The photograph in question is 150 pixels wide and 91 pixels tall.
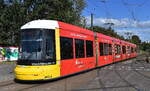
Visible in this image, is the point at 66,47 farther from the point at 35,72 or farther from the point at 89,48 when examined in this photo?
the point at 89,48

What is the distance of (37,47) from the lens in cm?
1147

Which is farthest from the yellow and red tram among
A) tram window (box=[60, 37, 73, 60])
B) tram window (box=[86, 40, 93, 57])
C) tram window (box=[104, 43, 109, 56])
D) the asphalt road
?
tram window (box=[104, 43, 109, 56])

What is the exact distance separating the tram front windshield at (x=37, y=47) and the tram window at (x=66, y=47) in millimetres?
798

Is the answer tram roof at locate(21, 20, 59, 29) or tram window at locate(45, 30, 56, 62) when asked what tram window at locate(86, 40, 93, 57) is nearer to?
tram roof at locate(21, 20, 59, 29)

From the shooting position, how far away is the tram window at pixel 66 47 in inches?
497

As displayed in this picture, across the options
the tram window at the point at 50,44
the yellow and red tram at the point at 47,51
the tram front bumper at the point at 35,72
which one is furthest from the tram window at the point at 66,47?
the tram front bumper at the point at 35,72

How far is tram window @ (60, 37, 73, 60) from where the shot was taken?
497 inches

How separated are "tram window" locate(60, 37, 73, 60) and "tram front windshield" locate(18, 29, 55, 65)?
0.80 meters

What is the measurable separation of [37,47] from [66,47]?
2079 millimetres

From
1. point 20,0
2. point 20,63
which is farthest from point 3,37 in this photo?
point 20,63

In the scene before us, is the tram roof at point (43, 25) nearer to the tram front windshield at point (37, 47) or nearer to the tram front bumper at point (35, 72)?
the tram front windshield at point (37, 47)

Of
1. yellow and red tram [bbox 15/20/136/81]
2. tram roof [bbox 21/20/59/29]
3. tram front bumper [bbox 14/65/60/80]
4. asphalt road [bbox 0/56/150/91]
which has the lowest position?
asphalt road [bbox 0/56/150/91]

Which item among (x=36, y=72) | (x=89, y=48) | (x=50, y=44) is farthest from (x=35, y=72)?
(x=89, y=48)

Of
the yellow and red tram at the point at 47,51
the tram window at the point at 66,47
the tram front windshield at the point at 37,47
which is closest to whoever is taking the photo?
the yellow and red tram at the point at 47,51
